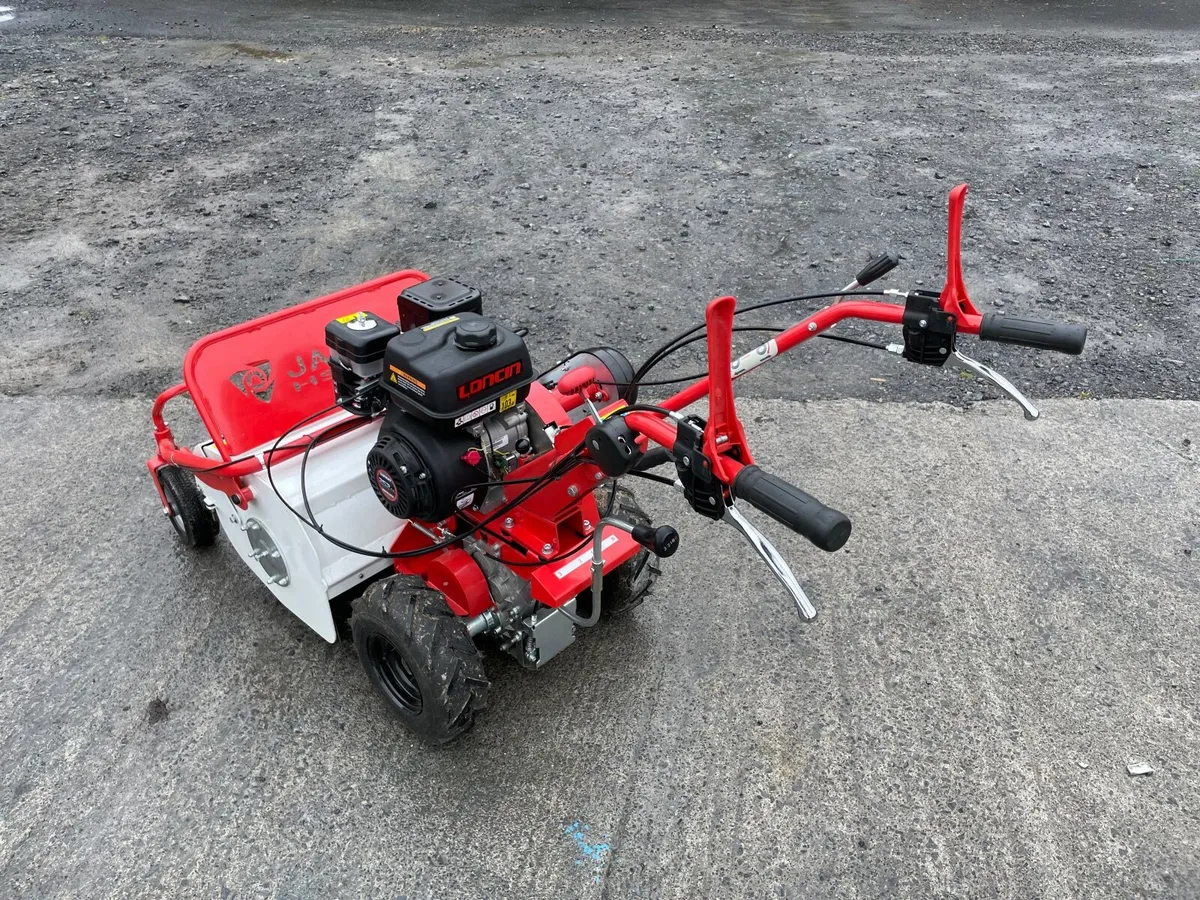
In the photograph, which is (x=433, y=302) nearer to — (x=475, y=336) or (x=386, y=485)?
(x=475, y=336)

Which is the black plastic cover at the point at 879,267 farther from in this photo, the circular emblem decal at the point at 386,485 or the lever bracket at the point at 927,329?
the circular emblem decal at the point at 386,485

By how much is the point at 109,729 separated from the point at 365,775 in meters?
0.89

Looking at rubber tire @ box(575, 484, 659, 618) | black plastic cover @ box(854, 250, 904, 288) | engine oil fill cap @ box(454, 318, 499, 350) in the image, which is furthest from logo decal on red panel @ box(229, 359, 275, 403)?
black plastic cover @ box(854, 250, 904, 288)

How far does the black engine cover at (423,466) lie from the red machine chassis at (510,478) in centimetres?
16

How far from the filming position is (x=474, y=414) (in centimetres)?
226

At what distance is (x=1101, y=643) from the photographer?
3.14 metres

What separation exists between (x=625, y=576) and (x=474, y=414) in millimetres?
987

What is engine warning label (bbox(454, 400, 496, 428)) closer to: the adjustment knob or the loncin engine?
the loncin engine

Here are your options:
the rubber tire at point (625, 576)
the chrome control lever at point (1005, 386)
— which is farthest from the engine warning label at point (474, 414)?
the chrome control lever at point (1005, 386)

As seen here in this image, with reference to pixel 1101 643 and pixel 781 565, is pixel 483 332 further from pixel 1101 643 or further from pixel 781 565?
pixel 1101 643

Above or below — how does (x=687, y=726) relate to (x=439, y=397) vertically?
below

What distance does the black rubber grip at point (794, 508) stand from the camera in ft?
5.13

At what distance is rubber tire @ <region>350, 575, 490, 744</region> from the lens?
252 cm

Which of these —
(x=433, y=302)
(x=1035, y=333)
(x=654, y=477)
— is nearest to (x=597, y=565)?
(x=654, y=477)
